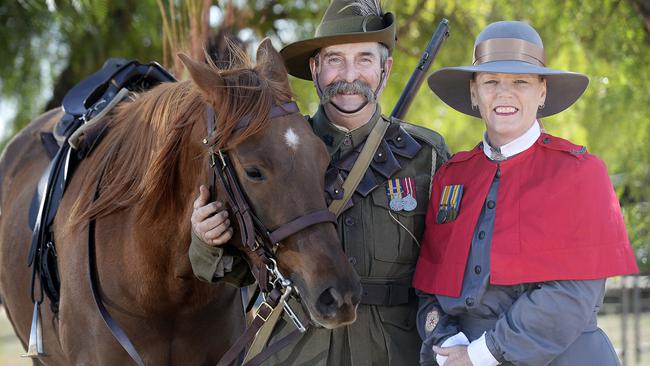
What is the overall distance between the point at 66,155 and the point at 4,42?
4.39 metres

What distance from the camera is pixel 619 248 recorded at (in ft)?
8.02

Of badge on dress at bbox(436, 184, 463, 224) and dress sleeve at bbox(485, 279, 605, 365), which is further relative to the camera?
badge on dress at bbox(436, 184, 463, 224)

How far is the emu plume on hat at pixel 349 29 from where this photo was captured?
3.04 meters

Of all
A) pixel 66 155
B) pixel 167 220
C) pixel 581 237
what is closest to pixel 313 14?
pixel 66 155

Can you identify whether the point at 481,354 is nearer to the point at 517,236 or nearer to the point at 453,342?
the point at 453,342

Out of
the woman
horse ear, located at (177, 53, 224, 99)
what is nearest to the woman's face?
the woman

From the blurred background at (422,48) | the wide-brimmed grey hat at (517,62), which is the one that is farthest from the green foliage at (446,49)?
the wide-brimmed grey hat at (517,62)

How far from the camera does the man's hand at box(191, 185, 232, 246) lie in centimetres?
264

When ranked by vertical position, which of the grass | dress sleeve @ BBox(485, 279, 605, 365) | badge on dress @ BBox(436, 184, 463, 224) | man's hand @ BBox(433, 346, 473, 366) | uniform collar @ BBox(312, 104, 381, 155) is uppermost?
uniform collar @ BBox(312, 104, 381, 155)

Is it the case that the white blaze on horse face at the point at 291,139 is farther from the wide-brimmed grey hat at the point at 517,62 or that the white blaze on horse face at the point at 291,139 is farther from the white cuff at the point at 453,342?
the white cuff at the point at 453,342

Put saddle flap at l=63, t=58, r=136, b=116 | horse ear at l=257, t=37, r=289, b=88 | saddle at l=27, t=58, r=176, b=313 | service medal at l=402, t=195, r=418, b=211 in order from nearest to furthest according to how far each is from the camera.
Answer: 1. horse ear at l=257, t=37, r=289, b=88
2. service medal at l=402, t=195, r=418, b=211
3. saddle at l=27, t=58, r=176, b=313
4. saddle flap at l=63, t=58, r=136, b=116

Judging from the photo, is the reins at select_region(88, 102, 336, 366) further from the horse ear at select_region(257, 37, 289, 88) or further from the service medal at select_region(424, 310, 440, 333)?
the service medal at select_region(424, 310, 440, 333)

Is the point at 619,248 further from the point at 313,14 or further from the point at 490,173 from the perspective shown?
the point at 313,14

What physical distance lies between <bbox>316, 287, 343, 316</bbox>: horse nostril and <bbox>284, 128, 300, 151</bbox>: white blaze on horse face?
47 centimetres
